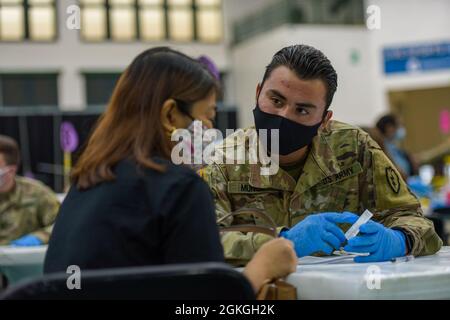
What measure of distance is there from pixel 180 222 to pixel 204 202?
0.07 meters

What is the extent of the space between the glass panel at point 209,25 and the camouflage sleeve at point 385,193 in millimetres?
20123

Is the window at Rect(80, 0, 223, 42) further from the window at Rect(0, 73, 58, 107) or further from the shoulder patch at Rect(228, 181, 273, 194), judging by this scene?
the shoulder patch at Rect(228, 181, 273, 194)

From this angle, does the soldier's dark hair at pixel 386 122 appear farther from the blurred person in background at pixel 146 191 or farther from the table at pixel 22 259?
the blurred person in background at pixel 146 191

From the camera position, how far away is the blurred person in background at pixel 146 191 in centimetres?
164

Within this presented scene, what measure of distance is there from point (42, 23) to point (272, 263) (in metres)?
20.4

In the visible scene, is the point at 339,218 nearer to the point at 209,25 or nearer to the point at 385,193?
the point at 385,193

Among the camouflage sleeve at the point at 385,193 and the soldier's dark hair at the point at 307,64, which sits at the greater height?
the soldier's dark hair at the point at 307,64

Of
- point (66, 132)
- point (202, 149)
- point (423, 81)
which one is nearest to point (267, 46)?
point (423, 81)

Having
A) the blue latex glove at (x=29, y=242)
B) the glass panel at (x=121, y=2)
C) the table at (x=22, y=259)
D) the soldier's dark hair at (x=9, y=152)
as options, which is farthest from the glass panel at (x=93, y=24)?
the table at (x=22, y=259)

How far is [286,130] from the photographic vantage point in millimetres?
2621

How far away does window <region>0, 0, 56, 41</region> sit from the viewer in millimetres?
21078

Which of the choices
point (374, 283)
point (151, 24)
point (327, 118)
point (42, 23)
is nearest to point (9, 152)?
point (327, 118)

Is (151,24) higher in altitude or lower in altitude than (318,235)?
higher

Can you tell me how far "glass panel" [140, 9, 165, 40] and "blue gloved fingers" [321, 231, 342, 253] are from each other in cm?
2029
